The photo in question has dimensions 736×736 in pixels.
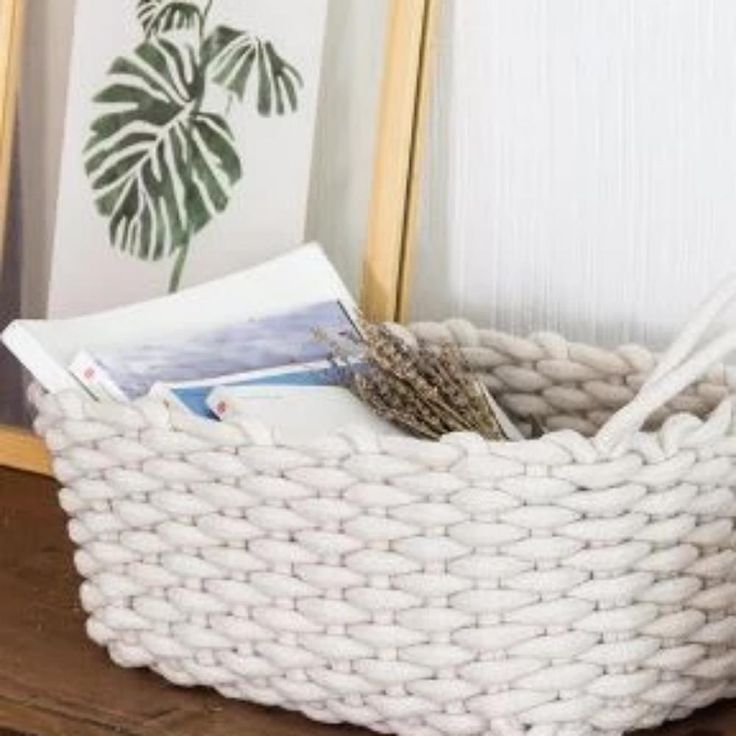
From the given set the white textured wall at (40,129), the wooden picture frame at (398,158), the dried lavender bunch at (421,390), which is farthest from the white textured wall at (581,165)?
the white textured wall at (40,129)

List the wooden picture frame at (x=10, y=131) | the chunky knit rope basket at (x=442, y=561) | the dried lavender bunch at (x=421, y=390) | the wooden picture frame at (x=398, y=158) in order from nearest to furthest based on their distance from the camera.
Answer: the chunky knit rope basket at (x=442, y=561)
the dried lavender bunch at (x=421, y=390)
the wooden picture frame at (x=398, y=158)
the wooden picture frame at (x=10, y=131)

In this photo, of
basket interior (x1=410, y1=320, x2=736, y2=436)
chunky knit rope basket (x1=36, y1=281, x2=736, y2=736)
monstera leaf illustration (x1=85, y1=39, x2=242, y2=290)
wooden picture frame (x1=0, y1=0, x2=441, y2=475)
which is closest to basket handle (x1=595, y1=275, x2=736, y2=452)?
chunky knit rope basket (x1=36, y1=281, x2=736, y2=736)

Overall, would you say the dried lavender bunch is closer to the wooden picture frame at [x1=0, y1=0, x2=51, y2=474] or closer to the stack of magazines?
the stack of magazines

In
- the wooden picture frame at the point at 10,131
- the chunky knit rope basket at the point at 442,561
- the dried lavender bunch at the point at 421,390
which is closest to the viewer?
the chunky knit rope basket at the point at 442,561

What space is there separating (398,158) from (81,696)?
1.31ft

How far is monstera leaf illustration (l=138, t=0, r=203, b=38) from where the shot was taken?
1209 mm

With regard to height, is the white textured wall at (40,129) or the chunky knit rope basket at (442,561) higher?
the white textured wall at (40,129)

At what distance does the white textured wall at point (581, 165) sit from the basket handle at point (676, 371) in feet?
0.59

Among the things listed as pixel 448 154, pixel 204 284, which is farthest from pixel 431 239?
pixel 204 284

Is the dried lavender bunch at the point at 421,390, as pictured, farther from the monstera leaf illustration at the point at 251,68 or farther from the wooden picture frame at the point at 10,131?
the wooden picture frame at the point at 10,131

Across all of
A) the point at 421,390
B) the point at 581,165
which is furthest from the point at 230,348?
the point at 581,165

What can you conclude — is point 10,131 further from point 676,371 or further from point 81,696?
point 676,371

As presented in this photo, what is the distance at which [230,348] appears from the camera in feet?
3.61

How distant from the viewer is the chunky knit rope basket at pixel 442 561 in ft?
2.90
